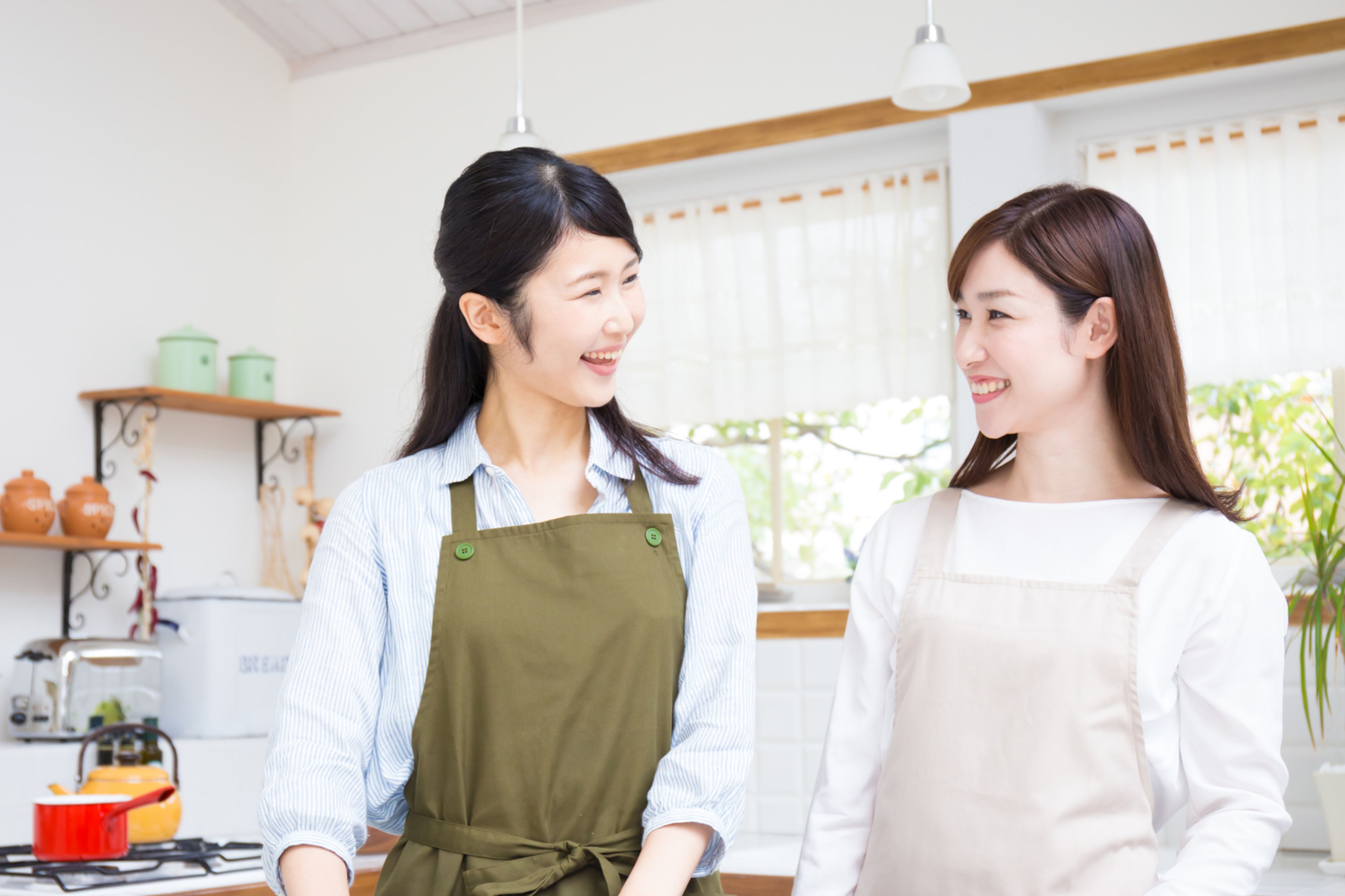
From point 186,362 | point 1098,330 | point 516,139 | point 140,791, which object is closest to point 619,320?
point 1098,330

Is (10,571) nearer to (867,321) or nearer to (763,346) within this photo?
(763,346)

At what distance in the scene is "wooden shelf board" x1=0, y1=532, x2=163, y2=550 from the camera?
307 centimetres

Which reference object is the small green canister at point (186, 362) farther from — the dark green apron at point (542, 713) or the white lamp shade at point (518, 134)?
the dark green apron at point (542, 713)

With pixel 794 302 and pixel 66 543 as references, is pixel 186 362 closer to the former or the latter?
pixel 66 543

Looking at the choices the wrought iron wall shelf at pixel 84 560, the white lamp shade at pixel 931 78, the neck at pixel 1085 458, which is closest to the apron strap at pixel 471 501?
the neck at pixel 1085 458

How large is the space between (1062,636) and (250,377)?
9.80 feet

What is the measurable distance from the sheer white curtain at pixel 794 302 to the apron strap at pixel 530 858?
2318 mm

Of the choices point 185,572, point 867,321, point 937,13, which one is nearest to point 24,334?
point 185,572

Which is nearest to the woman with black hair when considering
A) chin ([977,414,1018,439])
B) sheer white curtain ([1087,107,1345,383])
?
chin ([977,414,1018,439])

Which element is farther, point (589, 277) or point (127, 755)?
point (127, 755)

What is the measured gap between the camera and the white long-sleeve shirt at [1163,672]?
119 cm

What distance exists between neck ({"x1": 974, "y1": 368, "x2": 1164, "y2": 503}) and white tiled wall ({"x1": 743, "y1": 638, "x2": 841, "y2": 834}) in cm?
184

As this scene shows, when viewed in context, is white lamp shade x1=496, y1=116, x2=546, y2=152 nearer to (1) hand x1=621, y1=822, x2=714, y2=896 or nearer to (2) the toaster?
(2) the toaster

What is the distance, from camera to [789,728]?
3.19 meters
